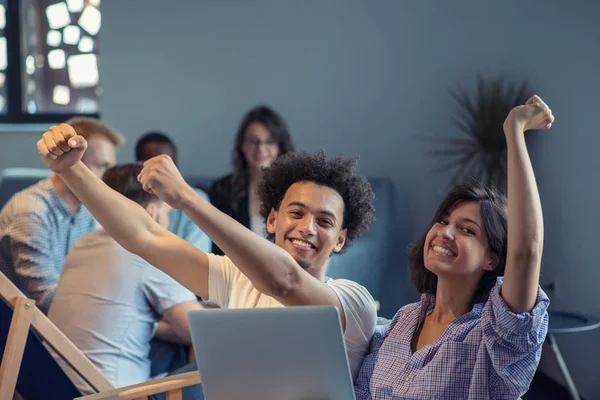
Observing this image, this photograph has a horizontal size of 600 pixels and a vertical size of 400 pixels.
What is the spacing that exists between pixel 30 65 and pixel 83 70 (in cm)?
37

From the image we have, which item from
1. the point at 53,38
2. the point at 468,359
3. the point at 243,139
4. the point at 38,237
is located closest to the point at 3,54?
the point at 53,38

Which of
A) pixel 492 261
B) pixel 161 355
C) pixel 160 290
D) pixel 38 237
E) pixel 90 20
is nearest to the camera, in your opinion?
pixel 492 261

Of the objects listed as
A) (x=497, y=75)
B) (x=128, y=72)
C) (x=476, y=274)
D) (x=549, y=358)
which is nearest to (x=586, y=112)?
(x=497, y=75)

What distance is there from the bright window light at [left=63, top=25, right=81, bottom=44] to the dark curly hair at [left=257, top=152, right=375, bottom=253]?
3590 millimetres

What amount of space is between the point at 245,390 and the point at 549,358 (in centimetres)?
280

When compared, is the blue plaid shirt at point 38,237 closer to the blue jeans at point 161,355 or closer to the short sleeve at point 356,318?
the blue jeans at point 161,355

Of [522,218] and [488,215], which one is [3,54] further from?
[522,218]

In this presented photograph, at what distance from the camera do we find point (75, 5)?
17.8 feet

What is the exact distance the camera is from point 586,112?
368 centimetres

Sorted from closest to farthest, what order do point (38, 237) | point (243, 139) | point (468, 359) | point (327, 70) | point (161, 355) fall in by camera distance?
point (468, 359), point (161, 355), point (38, 237), point (243, 139), point (327, 70)

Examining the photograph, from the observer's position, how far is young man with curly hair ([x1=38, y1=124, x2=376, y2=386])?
5.82 ft

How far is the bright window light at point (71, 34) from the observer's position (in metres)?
5.44

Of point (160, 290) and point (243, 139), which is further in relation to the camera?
point (243, 139)

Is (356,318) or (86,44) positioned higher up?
(86,44)
